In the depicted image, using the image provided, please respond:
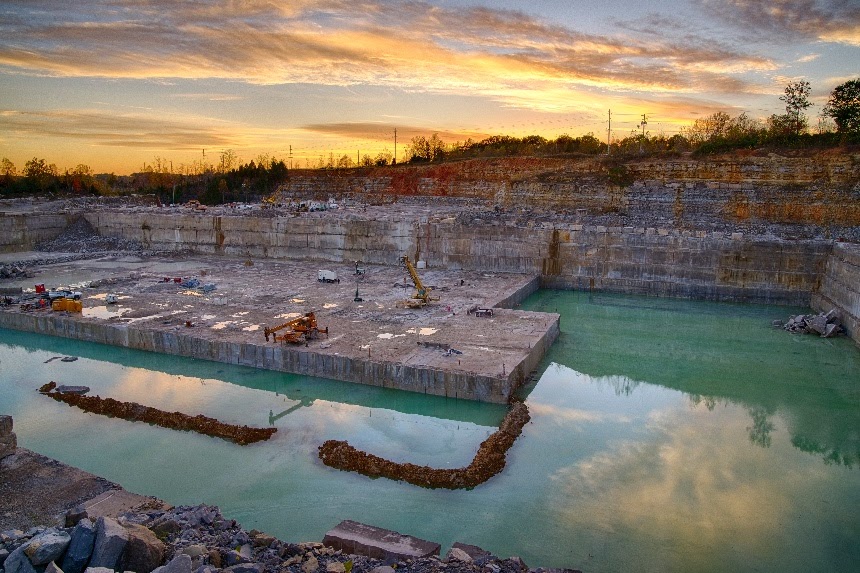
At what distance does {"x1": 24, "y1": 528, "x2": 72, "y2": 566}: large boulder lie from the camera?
16.0ft

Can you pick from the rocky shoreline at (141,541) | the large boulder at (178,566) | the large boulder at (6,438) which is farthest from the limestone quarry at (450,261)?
the large boulder at (178,566)

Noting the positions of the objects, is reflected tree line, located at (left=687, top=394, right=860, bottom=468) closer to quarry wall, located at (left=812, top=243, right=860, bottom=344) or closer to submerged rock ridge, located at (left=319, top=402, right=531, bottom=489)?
submerged rock ridge, located at (left=319, top=402, right=531, bottom=489)

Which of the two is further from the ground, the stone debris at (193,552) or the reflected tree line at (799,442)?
the stone debris at (193,552)

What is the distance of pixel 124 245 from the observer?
28.5 metres

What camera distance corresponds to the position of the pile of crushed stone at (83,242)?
91.5 ft

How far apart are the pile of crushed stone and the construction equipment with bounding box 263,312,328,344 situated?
59.8 feet

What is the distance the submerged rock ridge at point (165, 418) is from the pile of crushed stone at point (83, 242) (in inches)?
718

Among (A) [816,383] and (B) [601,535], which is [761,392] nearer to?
(A) [816,383]

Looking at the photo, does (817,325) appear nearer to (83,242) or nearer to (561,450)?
(561,450)

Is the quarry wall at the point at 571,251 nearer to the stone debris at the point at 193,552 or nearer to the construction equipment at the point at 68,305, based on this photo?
the construction equipment at the point at 68,305

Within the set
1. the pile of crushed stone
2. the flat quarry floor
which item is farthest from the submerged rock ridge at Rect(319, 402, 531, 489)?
the pile of crushed stone

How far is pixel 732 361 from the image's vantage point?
46.5 feet

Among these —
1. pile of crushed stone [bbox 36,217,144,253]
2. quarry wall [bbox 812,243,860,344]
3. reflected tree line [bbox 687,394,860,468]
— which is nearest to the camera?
reflected tree line [bbox 687,394,860,468]

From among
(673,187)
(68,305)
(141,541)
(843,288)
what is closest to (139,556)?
(141,541)
